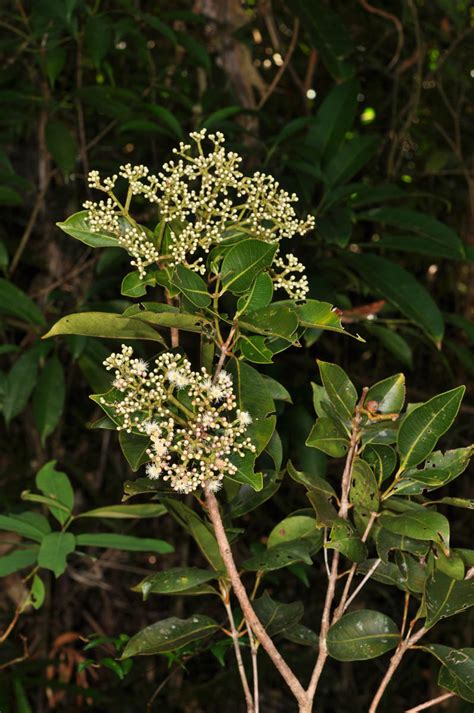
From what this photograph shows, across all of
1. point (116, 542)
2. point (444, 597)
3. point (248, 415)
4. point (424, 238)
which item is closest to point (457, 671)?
point (444, 597)

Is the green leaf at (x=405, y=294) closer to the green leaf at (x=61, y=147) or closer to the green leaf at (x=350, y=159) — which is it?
the green leaf at (x=350, y=159)

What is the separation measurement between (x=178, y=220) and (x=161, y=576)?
0.31 metres

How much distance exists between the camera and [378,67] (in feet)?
6.22

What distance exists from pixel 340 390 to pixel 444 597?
0.59 ft

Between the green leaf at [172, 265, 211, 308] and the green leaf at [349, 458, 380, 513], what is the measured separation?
176 mm

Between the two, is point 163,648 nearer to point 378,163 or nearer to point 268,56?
point 378,163

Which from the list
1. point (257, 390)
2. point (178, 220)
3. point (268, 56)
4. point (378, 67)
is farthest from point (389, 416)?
point (268, 56)

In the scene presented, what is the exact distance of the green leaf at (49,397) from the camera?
133 centimetres

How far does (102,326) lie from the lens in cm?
70

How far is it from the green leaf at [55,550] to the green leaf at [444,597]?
0.34 meters

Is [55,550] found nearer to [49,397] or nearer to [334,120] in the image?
[49,397]

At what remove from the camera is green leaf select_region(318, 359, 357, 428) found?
2.39 feet

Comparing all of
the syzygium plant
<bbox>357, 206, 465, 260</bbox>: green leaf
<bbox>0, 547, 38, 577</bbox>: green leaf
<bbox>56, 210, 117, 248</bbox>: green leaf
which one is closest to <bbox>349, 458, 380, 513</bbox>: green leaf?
the syzygium plant

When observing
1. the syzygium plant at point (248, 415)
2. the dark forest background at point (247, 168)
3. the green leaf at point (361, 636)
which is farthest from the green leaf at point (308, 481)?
the dark forest background at point (247, 168)
